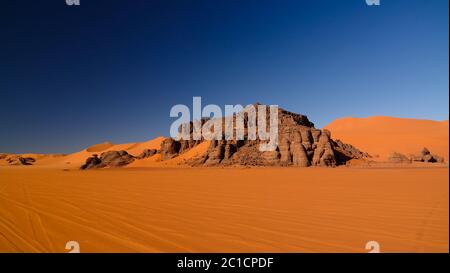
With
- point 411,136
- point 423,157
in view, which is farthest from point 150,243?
point 411,136

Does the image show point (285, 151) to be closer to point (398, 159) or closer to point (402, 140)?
point (398, 159)

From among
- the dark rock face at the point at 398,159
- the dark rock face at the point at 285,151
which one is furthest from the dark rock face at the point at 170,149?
the dark rock face at the point at 398,159

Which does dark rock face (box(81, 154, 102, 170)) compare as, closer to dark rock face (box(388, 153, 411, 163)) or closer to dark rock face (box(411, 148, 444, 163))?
dark rock face (box(388, 153, 411, 163))

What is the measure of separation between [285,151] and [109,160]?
2886cm

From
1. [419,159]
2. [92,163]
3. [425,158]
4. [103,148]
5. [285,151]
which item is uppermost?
[285,151]

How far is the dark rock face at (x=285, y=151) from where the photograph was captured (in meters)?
28.8

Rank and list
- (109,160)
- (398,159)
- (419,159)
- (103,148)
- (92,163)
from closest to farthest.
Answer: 1. (419,159)
2. (398,159)
3. (92,163)
4. (109,160)
5. (103,148)

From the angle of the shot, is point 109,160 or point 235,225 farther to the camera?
point 109,160

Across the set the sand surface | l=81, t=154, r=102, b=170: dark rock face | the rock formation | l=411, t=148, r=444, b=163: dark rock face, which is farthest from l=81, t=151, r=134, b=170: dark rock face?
l=411, t=148, r=444, b=163: dark rock face

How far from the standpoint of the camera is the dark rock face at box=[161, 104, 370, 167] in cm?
2883

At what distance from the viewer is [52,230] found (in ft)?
15.9

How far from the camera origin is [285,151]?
97.6 feet

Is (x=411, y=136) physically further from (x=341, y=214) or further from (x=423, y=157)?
(x=341, y=214)

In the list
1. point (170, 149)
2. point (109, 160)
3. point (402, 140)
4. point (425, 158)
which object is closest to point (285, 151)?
point (425, 158)
